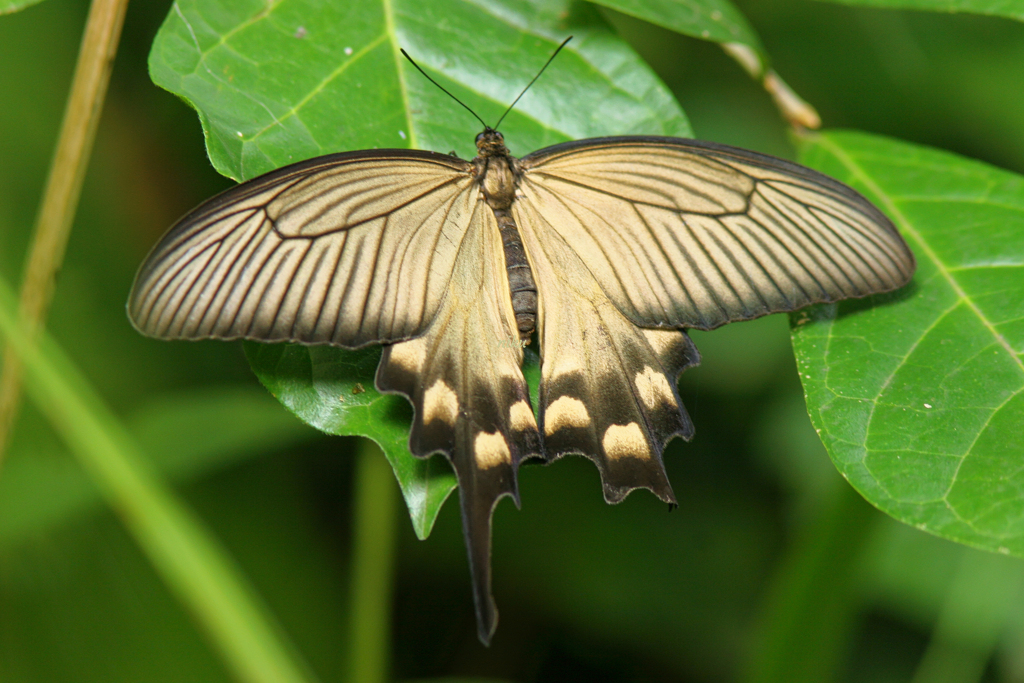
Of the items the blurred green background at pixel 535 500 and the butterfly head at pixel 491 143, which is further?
the blurred green background at pixel 535 500

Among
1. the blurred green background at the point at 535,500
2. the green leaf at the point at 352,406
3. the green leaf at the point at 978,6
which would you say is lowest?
the blurred green background at the point at 535,500

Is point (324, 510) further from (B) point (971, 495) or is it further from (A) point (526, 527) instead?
(B) point (971, 495)

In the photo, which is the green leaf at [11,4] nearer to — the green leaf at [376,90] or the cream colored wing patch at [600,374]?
the green leaf at [376,90]

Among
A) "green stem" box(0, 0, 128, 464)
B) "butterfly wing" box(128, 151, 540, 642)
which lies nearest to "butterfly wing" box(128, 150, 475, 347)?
"butterfly wing" box(128, 151, 540, 642)

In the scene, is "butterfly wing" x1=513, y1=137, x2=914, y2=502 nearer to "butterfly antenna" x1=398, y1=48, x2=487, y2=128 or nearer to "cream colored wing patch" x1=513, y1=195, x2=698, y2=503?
"cream colored wing patch" x1=513, y1=195, x2=698, y2=503

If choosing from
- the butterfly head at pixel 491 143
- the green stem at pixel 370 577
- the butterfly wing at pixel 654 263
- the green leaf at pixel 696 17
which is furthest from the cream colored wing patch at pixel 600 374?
the green stem at pixel 370 577

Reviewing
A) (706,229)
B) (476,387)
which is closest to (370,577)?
(476,387)

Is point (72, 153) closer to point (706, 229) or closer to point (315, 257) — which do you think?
point (315, 257)
